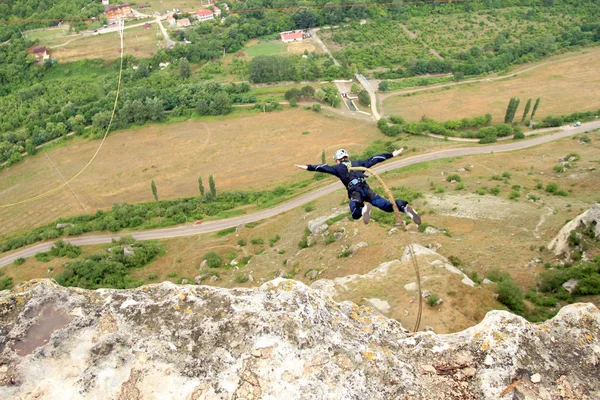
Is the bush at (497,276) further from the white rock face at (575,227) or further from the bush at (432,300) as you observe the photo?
the bush at (432,300)

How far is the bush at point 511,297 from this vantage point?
68.9 feet

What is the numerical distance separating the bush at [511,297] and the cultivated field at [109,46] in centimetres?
10061

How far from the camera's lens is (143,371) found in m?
10.8

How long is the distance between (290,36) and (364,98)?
1572 inches

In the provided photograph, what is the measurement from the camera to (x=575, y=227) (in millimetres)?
26359

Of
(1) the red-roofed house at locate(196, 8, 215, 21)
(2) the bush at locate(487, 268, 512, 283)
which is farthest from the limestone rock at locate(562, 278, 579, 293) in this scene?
(1) the red-roofed house at locate(196, 8, 215, 21)

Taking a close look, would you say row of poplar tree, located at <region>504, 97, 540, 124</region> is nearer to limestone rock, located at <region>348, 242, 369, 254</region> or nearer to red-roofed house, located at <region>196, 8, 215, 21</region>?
limestone rock, located at <region>348, 242, 369, 254</region>

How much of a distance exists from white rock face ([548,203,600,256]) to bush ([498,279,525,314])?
297 inches

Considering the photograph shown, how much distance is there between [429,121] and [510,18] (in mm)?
64860

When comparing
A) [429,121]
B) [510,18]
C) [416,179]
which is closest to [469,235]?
[416,179]

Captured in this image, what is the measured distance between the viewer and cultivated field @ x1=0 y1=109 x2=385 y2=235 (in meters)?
62.7

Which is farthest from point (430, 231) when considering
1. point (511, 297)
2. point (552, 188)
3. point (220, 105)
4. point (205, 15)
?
point (205, 15)

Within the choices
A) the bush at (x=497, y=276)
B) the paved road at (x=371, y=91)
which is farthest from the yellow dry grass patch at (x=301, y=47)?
the bush at (x=497, y=276)

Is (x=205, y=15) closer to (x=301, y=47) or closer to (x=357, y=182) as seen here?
(x=301, y=47)
